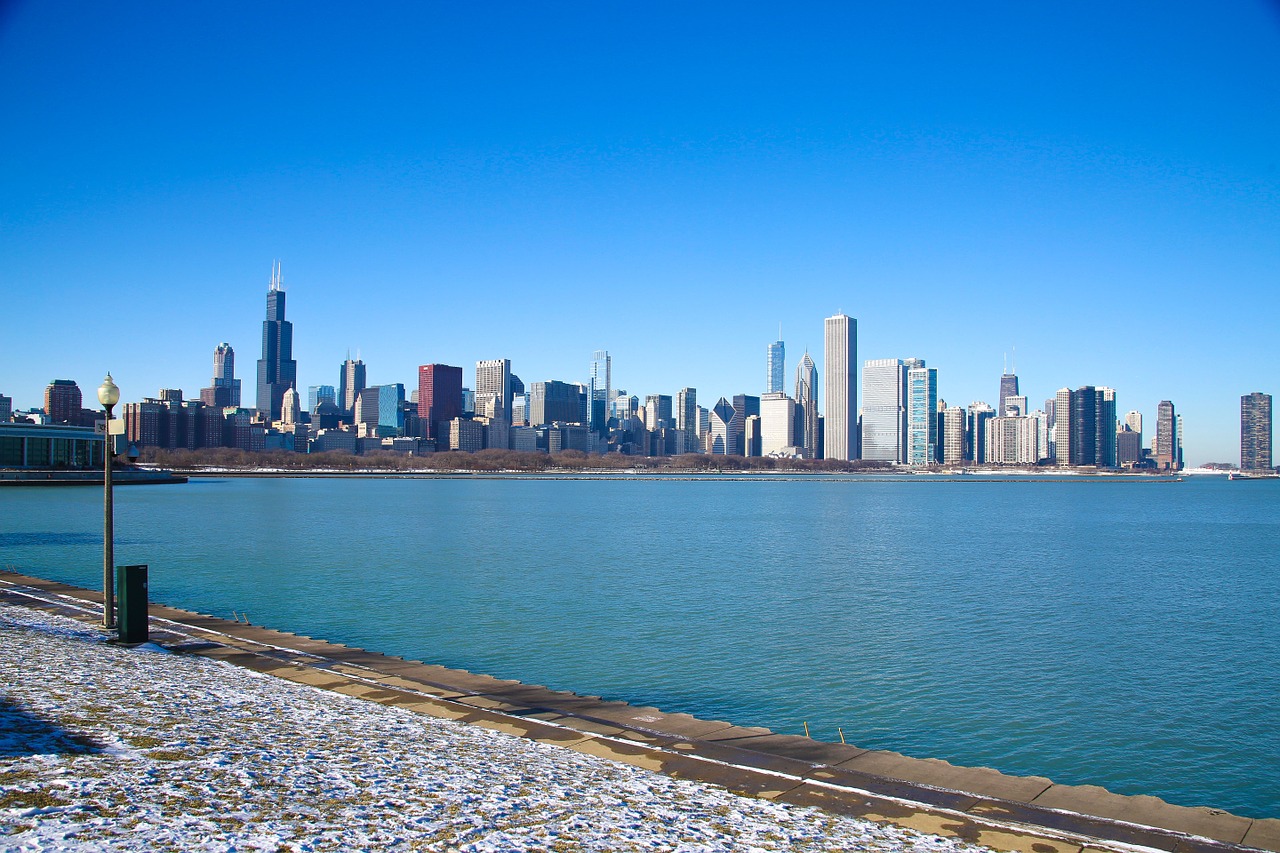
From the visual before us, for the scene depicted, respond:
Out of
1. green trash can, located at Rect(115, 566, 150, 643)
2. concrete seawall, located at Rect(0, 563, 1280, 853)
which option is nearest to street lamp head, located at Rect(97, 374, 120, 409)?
green trash can, located at Rect(115, 566, 150, 643)

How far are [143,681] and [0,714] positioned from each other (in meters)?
2.67

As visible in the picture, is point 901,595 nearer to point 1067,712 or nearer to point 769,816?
point 1067,712

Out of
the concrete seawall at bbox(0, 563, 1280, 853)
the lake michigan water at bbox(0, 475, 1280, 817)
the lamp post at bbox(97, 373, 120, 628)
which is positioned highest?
the lamp post at bbox(97, 373, 120, 628)

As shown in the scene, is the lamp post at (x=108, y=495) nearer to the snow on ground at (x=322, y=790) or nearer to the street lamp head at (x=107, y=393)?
the street lamp head at (x=107, y=393)

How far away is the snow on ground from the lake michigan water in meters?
7.21

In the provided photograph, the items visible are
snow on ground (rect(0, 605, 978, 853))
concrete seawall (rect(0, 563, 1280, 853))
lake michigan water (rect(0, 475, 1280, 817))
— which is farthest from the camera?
lake michigan water (rect(0, 475, 1280, 817))

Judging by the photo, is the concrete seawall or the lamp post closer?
the concrete seawall

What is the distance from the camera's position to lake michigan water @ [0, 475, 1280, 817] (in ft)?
54.0

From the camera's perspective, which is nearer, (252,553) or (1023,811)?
(1023,811)

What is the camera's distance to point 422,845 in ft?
24.2

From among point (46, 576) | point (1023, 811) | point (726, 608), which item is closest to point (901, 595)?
point (726, 608)

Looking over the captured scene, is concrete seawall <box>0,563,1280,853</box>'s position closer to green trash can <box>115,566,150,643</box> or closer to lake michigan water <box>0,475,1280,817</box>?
green trash can <box>115,566,150,643</box>

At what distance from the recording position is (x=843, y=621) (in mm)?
27547

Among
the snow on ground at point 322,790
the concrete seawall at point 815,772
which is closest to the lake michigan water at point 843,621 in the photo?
the concrete seawall at point 815,772
